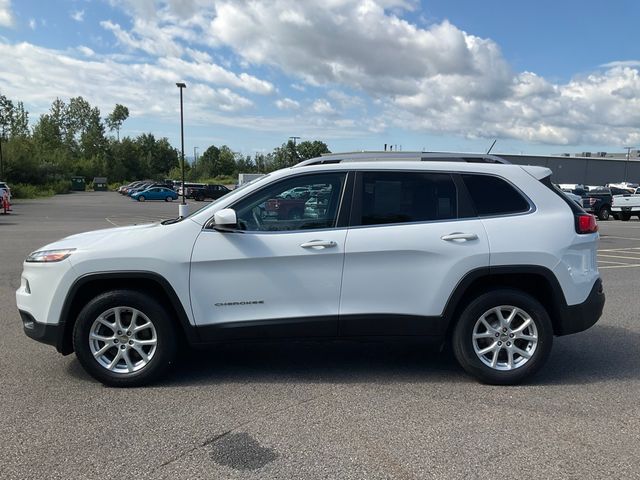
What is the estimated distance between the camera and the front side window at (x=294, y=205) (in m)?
4.52

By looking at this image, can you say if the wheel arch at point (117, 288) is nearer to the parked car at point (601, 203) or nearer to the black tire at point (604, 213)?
the parked car at point (601, 203)

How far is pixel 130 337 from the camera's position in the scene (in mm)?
4438

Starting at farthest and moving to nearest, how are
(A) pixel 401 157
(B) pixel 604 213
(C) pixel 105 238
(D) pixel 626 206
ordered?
(B) pixel 604 213 < (D) pixel 626 206 < (A) pixel 401 157 < (C) pixel 105 238

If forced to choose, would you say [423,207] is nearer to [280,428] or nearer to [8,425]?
[280,428]

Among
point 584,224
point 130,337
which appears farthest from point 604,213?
point 130,337

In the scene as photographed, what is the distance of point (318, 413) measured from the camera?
3977mm

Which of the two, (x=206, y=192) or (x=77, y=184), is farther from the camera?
(x=77, y=184)

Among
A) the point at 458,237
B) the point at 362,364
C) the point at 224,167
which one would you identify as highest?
the point at 224,167

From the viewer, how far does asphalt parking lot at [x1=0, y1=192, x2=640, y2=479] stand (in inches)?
129

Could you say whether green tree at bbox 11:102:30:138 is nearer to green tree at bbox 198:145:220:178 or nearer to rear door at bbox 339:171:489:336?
green tree at bbox 198:145:220:178

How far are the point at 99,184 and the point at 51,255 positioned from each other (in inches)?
3755

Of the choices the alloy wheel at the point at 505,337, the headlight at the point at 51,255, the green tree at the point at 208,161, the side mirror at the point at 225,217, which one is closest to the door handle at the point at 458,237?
the alloy wheel at the point at 505,337

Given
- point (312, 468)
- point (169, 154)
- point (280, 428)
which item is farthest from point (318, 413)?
point (169, 154)

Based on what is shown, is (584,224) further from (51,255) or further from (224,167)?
(224,167)
